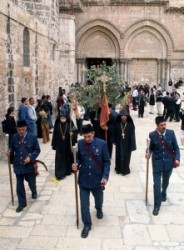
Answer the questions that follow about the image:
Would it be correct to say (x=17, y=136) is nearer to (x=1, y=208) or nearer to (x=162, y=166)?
(x=1, y=208)

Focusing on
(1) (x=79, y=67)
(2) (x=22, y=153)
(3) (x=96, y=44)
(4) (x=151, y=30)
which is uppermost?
(4) (x=151, y=30)

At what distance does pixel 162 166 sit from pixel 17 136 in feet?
9.11

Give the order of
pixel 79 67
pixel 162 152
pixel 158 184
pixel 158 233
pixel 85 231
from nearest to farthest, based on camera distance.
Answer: pixel 85 231, pixel 158 233, pixel 158 184, pixel 162 152, pixel 79 67

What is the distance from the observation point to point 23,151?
6520 mm

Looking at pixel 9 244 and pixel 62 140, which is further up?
pixel 62 140

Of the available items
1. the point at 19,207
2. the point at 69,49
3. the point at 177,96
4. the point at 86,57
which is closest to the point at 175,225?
the point at 19,207

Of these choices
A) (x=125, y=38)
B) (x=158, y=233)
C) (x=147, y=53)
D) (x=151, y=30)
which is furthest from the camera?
(x=147, y=53)

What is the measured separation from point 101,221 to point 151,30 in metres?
21.4

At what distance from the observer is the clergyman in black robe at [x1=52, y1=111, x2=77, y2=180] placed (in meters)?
8.49

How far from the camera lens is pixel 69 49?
21406mm

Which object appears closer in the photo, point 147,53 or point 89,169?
point 89,169

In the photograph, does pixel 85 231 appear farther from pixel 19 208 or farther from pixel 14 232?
pixel 19 208

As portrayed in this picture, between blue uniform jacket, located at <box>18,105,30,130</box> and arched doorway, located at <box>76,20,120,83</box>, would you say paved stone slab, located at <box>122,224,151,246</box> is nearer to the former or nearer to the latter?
blue uniform jacket, located at <box>18,105,30,130</box>

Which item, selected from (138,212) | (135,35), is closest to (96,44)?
(135,35)
